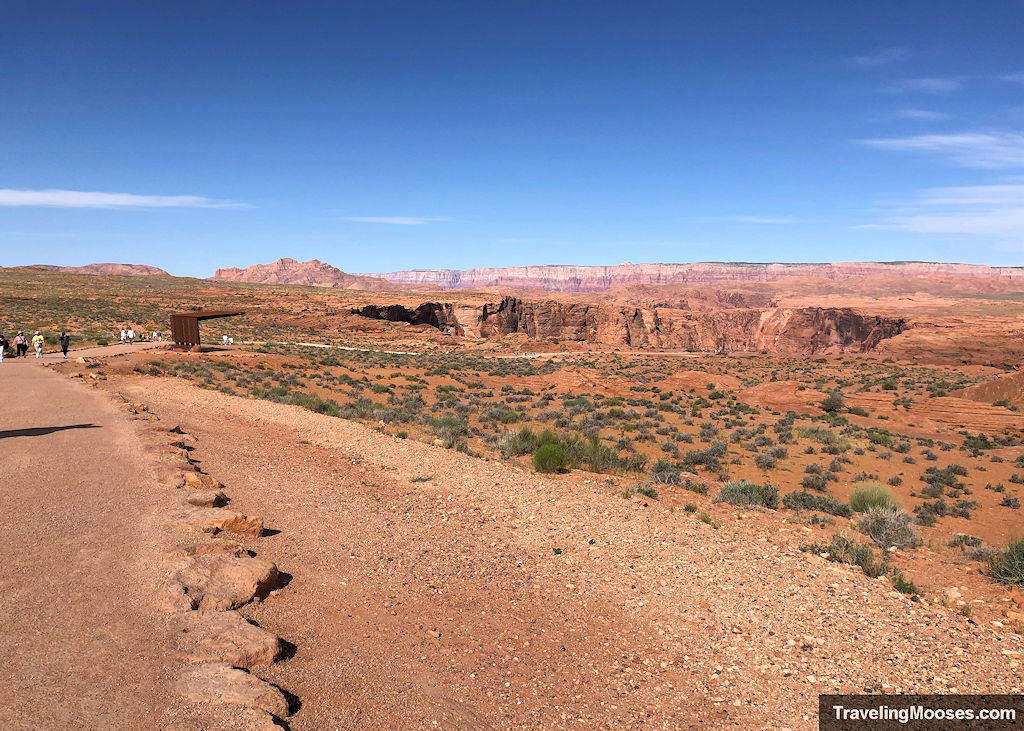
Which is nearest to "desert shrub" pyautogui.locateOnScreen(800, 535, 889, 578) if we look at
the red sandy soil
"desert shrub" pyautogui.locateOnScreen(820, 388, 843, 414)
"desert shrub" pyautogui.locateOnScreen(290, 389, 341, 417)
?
the red sandy soil

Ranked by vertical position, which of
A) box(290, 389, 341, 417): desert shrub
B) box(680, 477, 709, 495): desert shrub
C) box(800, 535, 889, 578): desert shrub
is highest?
box(290, 389, 341, 417): desert shrub

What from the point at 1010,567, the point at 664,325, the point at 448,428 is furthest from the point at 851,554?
the point at 664,325

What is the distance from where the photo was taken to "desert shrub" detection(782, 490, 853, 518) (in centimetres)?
1156

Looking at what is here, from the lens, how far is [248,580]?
5379 mm

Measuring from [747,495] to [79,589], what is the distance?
10889 mm

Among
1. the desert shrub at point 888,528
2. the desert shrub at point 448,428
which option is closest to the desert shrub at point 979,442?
the desert shrub at point 888,528

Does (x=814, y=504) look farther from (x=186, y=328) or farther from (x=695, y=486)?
(x=186, y=328)

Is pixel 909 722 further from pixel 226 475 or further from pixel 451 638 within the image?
pixel 226 475

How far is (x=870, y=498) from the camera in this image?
38.8 feet

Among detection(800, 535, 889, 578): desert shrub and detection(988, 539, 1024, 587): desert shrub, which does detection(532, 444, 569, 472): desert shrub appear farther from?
detection(988, 539, 1024, 587): desert shrub

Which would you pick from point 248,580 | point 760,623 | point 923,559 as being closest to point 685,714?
point 760,623

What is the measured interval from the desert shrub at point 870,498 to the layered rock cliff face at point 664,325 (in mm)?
70623

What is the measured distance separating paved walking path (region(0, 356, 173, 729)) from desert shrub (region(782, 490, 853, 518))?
11433mm

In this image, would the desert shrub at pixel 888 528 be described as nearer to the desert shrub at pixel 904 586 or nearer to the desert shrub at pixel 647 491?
the desert shrub at pixel 904 586
